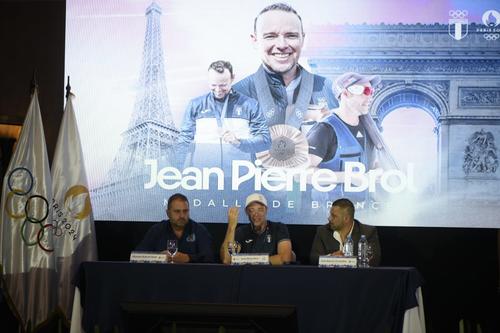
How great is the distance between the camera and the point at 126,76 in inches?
260

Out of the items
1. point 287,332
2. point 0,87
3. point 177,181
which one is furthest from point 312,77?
point 287,332

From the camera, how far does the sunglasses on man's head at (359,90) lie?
6.49 m

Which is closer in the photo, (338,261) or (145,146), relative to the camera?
(338,261)

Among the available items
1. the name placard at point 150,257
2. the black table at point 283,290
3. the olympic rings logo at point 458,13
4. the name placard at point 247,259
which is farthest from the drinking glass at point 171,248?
the olympic rings logo at point 458,13

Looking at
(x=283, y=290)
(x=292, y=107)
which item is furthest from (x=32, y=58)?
(x=283, y=290)

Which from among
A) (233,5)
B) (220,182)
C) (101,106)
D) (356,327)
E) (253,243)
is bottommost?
(356,327)

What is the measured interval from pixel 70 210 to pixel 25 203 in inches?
13.5

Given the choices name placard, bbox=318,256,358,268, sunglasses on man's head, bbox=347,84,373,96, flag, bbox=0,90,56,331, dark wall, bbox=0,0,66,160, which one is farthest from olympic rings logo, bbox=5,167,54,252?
sunglasses on man's head, bbox=347,84,373,96

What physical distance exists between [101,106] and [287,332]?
11.6ft

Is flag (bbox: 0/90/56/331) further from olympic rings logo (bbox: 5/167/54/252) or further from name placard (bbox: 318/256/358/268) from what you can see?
name placard (bbox: 318/256/358/268)

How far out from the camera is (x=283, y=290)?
476 cm

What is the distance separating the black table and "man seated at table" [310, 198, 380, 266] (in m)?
0.69

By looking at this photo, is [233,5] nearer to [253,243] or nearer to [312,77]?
[312,77]

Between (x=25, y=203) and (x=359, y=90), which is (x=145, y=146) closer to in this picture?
(x=25, y=203)
